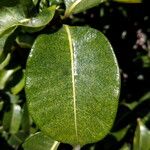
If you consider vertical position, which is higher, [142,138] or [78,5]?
[78,5]

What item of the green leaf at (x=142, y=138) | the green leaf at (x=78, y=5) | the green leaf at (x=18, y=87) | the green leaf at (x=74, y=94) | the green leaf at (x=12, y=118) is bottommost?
the green leaf at (x=142, y=138)

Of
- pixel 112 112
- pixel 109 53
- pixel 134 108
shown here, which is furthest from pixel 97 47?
pixel 134 108

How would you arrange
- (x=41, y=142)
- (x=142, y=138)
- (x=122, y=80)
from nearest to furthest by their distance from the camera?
1. (x=41, y=142)
2. (x=142, y=138)
3. (x=122, y=80)

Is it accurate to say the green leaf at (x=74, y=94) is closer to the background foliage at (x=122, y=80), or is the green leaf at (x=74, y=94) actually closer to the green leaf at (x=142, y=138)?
the background foliage at (x=122, y=80)

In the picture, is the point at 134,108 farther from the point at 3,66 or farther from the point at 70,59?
the point at 70,59

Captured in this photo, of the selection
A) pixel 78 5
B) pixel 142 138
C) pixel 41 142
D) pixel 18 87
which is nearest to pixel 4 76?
pixel 18 87

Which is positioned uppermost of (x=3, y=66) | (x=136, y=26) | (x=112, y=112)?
(x=112, y=112)

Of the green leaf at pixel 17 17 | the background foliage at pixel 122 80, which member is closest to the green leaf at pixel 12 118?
the background foliage at pixel 122 80

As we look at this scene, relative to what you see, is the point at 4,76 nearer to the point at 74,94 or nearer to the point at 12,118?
the point at 12,118
